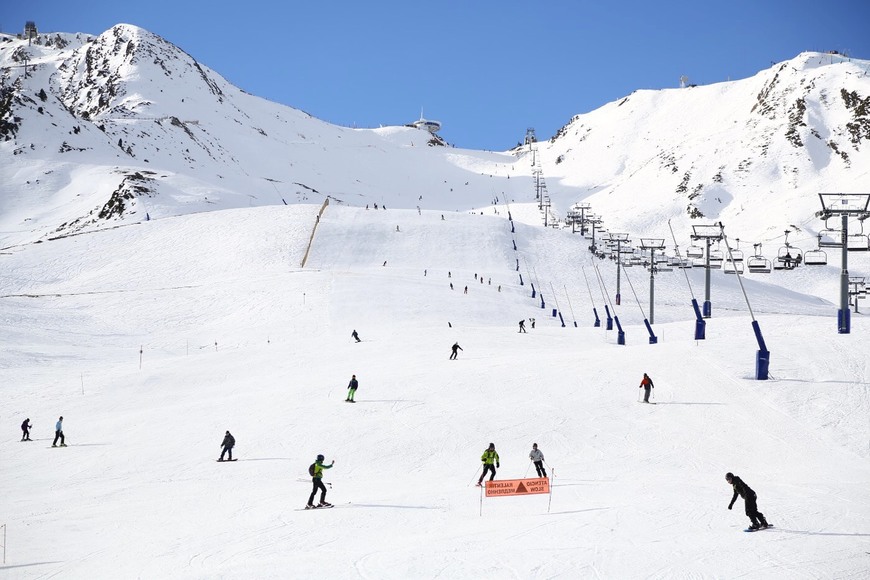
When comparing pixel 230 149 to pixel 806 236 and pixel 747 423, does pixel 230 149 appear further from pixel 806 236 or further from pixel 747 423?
pixel 747 423

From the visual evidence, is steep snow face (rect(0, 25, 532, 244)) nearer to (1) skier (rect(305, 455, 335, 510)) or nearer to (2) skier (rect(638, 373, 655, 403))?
(2) skier (rect(638, 373, 655, 403))

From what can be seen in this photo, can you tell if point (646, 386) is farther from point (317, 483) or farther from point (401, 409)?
point (317, 483)

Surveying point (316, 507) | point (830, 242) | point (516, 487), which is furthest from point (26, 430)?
point (830, 242)

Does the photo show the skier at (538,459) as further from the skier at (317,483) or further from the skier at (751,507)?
the skier at (751,507)

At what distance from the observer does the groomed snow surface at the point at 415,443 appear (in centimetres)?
1504

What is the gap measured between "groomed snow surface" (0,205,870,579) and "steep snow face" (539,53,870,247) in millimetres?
83824

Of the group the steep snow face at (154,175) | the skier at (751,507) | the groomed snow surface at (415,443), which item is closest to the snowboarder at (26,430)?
the groomed snow surface at (415,443)

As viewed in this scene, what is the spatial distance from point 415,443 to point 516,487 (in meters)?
6.50

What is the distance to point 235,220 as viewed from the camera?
93.8 metres

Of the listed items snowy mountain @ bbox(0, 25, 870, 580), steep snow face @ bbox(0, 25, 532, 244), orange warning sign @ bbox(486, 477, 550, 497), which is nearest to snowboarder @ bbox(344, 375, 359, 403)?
snowy mountain @ bbox(0, 25, 870, 580)

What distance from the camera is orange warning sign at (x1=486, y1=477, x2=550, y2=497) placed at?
18.5 metres

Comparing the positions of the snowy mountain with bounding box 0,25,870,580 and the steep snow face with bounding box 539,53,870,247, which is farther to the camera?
the steep snow face with bounding box 539,53,870,247

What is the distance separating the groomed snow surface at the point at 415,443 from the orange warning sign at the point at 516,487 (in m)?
0.26

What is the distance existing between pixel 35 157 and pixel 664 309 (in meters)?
114
